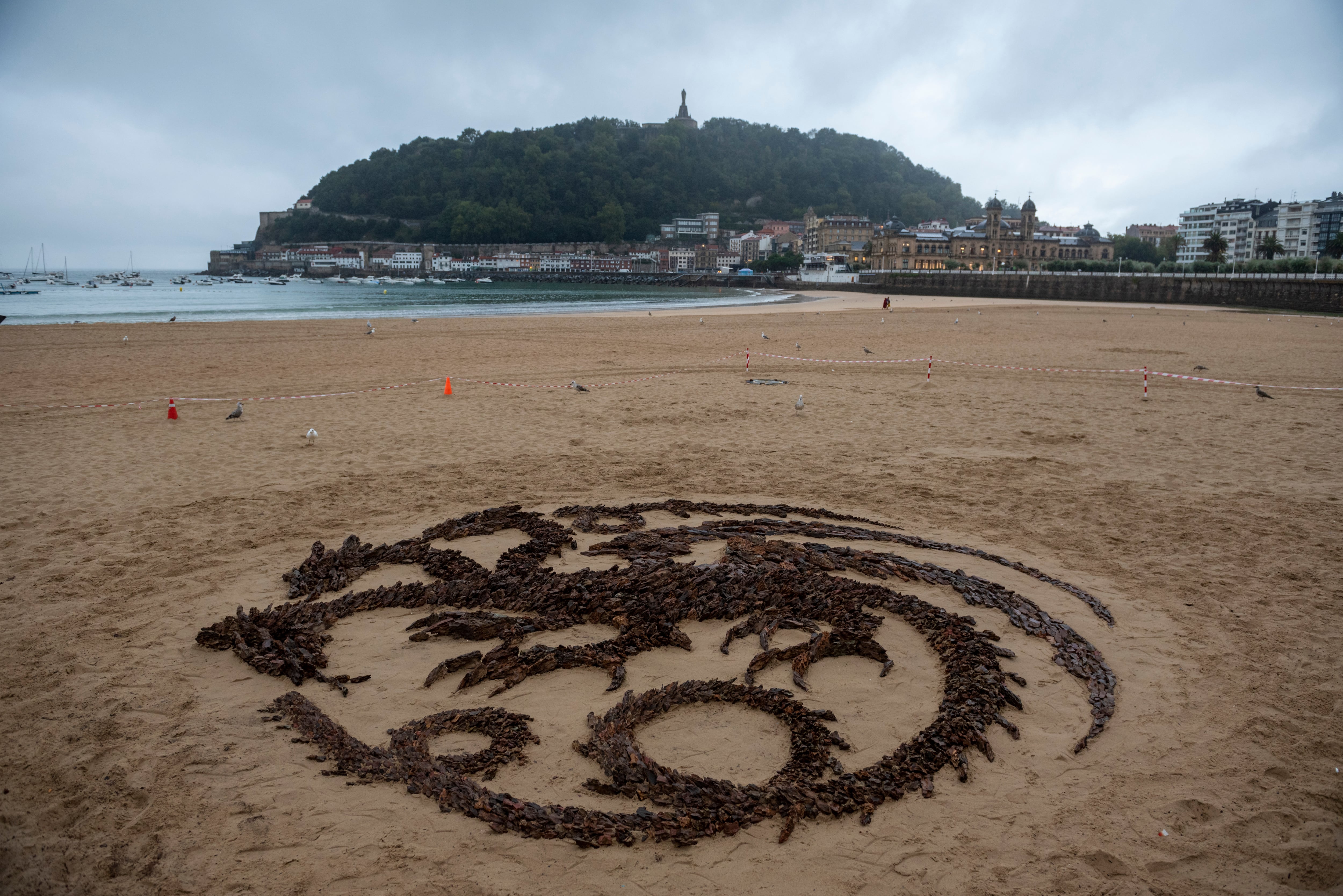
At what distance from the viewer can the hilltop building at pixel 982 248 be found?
14612 cm

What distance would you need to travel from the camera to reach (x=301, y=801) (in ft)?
13.9

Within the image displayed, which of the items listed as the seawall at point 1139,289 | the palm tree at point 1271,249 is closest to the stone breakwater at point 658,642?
the seawall at point 1139,289

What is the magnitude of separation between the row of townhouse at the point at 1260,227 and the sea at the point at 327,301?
10270 cm

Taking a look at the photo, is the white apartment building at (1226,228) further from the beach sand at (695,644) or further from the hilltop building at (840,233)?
the beach sand at (695,644)

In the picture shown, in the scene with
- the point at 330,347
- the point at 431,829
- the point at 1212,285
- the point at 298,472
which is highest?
the point at 1212,285

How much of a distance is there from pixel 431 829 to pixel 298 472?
835 cm

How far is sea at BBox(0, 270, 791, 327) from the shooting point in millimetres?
50531

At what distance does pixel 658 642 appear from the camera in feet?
20.1

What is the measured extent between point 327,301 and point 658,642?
7707 cm

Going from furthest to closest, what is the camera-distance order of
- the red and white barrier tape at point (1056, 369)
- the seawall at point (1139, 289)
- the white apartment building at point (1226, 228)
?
1. the white apartment building at point (1226, 228)
2. the seawall at point (1139, 289)
3. the red and white barrier tape at point (1056, 369)

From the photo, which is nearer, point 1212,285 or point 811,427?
point 811,427

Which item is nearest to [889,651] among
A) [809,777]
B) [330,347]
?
[809,777]

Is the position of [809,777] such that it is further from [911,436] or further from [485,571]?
[911,436]

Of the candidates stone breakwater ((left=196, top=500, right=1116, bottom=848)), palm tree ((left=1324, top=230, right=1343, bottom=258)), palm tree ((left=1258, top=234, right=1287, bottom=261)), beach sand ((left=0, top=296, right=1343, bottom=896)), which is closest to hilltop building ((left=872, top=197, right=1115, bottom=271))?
palm tree ((left=1258, top=234, right=1287, bottom=261))
